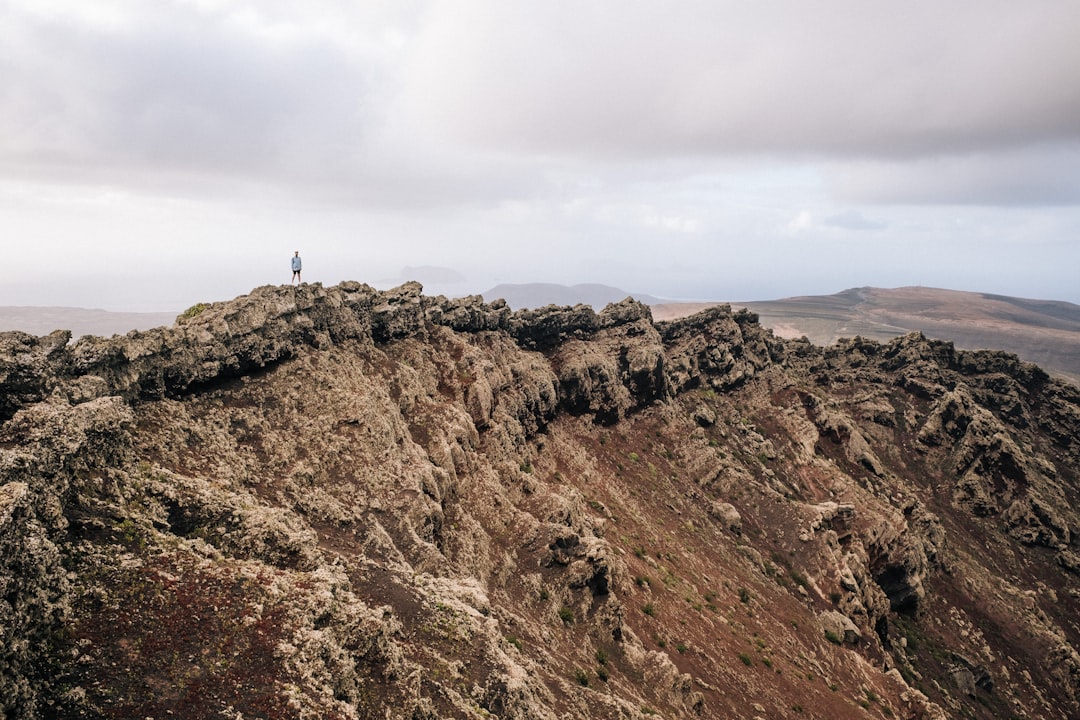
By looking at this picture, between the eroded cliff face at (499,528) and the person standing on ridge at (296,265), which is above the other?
the person standing on ridge at (296,265)

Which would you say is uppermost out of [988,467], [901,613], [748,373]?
[748,373]

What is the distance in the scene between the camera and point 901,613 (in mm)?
76125

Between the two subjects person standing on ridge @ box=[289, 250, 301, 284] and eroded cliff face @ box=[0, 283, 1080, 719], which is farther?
person standing on ridge @ box=[289, 250, 301, 284]

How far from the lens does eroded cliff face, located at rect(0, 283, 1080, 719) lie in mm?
18391

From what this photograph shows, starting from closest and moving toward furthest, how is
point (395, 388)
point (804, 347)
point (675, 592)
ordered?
point (395, 388) → point (675, 592) → point (804, 347)

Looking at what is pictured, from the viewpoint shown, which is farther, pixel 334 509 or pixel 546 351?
pixel 546 351

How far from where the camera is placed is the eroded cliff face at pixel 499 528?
18391 millimetres

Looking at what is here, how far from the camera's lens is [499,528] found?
4203 cm

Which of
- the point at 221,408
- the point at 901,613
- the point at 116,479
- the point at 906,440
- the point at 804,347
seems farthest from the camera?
the point at 804,347

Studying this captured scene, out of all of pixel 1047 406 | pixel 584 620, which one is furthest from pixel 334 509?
pixel 1047 406

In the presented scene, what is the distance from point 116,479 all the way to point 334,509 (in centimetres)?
1093

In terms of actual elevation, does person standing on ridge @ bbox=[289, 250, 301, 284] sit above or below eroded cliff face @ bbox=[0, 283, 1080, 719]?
above

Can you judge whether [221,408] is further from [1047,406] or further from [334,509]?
[1047,406]

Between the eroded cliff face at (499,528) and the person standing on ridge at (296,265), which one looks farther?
the person standing on ridge at (296,265)
